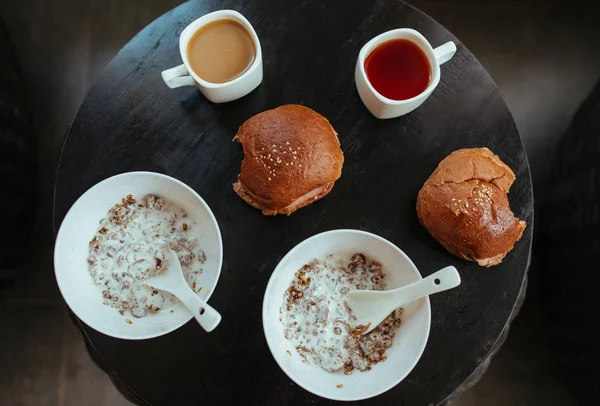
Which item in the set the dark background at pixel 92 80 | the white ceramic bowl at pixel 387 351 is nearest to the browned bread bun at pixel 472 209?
the white ceramic bowl at pixel 387 351

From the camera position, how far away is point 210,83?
161cm

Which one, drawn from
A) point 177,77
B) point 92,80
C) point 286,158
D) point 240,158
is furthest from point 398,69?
point 92,80

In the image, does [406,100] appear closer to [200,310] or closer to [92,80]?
[200,310]

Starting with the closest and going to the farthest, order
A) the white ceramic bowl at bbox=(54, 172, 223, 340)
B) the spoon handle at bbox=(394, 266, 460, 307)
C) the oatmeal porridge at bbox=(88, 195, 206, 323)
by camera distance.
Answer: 1. the spoon handle at bbox=(394, 266, 460, 307)
2. the white ceramic bowl at bbox=(54, 172, 223, 340)
3. the oatmeal porridge at bbox=(88, 195, 206, 323)

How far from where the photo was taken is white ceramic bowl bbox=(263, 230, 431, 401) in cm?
138

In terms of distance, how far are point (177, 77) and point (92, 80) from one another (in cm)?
115

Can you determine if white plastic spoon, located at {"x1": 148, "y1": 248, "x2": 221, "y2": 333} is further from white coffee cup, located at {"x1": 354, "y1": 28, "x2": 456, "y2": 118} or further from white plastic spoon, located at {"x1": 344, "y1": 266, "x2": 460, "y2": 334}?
white coffee cup, located at {"x1": 354, "y1": 28, "x2": 456, "y2": 118}

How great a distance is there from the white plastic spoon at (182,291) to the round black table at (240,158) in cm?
18

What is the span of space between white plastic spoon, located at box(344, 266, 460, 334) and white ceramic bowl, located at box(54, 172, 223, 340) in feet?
1.34


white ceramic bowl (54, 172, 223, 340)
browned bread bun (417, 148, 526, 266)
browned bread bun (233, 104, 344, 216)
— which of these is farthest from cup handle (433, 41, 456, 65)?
white ceramic bowl (54, 172, 223, 340)

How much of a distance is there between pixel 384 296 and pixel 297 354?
0.29 meters

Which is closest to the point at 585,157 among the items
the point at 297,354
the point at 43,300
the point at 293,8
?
the point at 293,8

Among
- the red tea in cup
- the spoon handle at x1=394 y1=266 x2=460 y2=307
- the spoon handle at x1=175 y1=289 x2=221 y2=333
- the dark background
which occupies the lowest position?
the dark background

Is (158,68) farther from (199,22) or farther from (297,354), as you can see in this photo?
(297,354)
